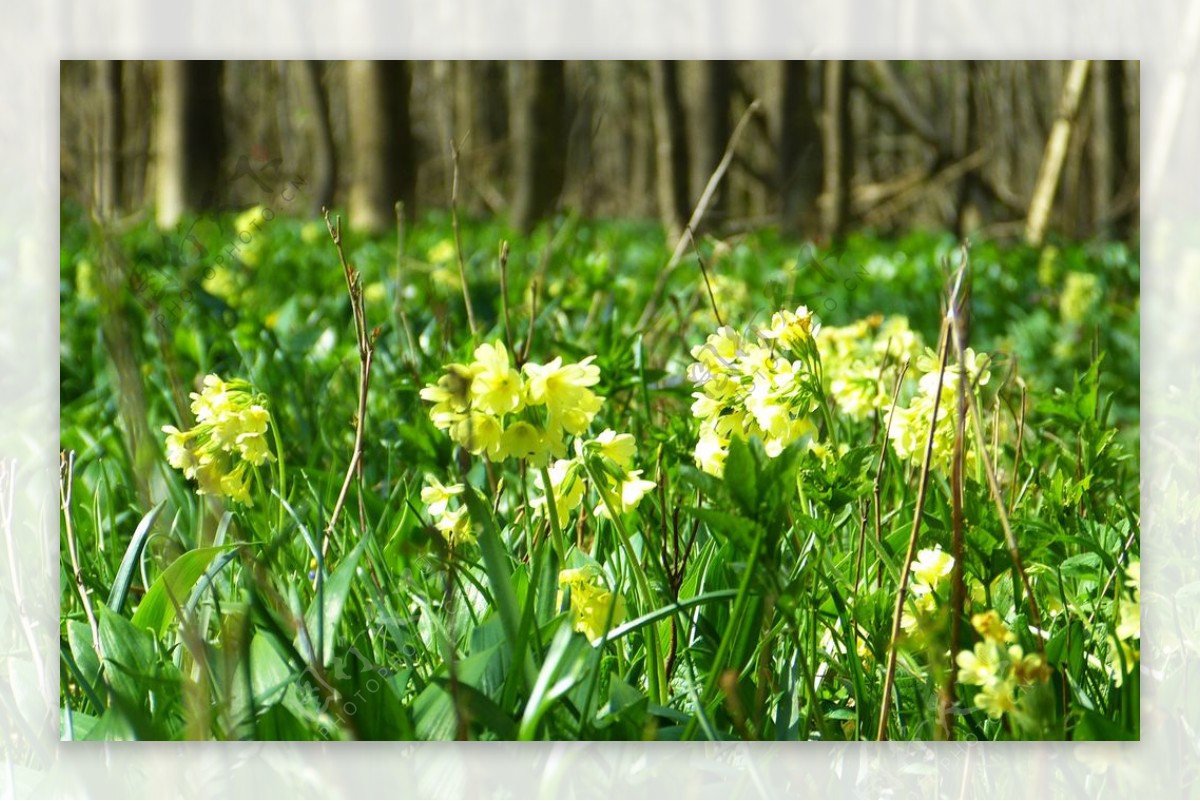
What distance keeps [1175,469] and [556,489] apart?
981 mm

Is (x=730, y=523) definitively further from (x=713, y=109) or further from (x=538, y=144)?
(x=713, y=109)

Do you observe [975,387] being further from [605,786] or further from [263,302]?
[263,302]

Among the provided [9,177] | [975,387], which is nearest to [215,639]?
[975,387]

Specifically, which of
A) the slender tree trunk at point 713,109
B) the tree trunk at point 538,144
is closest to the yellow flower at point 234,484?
the tree trunk at point 538,144

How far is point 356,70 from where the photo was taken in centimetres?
739

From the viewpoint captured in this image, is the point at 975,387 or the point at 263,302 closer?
the point at 975,387

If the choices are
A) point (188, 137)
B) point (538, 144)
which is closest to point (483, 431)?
point (188, 137)

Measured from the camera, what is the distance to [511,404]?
117 centimetres

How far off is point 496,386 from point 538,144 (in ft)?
21.4

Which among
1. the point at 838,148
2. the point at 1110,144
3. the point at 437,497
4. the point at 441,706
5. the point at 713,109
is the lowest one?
the point at 441,706

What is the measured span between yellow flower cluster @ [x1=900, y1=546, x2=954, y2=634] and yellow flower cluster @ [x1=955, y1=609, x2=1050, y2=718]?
0.17 meters

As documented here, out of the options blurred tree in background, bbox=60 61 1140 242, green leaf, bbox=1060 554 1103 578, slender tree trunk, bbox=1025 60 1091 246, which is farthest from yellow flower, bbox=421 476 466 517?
slender tree trunk, bbox=1025 60 1091 246

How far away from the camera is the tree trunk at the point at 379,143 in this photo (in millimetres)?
7574

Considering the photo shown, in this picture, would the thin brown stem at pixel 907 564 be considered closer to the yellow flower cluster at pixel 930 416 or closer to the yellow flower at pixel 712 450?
the yellow flower cluster at pixel 930 416
